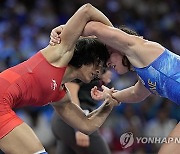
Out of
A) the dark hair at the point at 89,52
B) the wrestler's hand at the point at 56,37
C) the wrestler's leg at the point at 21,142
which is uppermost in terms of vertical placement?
the wrestler's hand at the point at 56,37

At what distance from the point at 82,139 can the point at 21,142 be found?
121 centimetres

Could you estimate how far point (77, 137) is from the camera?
460cm

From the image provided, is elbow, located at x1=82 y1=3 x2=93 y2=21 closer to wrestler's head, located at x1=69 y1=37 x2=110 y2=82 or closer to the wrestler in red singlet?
wrestler's head, located at x1=69 y1=37 x2=110 y2=82

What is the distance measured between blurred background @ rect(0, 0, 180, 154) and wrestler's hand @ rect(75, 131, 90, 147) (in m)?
2.15

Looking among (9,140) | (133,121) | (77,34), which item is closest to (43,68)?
(77,34)

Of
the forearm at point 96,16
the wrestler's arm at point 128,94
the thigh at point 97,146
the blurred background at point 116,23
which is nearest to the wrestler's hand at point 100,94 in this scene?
the wrestler's arm at point 128,94

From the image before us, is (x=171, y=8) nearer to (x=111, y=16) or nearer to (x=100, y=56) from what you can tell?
(x=111, y=16)

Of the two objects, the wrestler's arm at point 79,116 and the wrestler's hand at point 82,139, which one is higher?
the wrestler's arm at point 79,116

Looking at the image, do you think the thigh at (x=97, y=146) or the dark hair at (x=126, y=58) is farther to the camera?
the thigh at (x=97, y=146)

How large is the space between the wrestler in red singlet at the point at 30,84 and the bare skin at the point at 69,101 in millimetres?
68

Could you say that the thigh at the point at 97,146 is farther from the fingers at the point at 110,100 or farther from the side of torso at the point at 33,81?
the side of torso at the point at 33,81

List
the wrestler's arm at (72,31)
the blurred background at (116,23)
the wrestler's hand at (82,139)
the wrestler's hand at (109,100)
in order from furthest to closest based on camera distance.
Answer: the blurred background at (116,23) → the wrestler's hand at (82,139) → the wrestler's hand at (109,100) → the wrestler's arm at (72,31)

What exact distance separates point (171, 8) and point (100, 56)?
6.64 meters

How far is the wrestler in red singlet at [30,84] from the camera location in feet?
11.7
